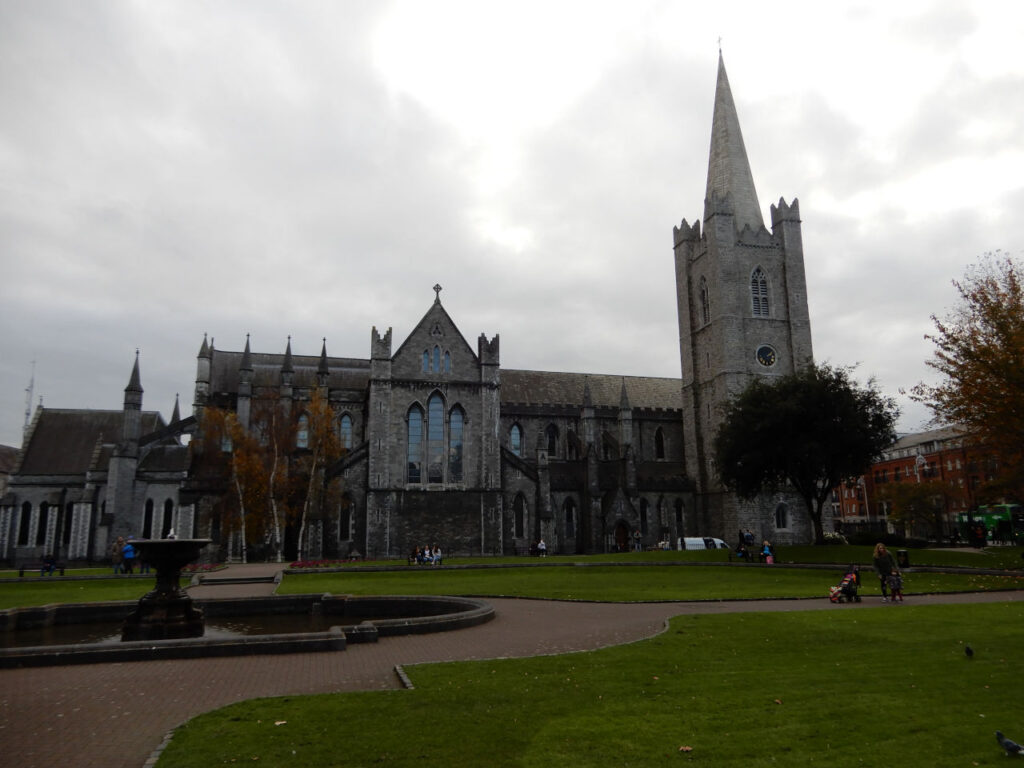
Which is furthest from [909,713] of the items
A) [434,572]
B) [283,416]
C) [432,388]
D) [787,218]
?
[787,218]

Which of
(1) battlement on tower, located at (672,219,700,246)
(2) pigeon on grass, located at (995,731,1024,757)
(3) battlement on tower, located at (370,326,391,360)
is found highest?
(1) battlement on tower, located at (672,219,700,246)

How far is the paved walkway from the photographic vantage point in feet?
27.3

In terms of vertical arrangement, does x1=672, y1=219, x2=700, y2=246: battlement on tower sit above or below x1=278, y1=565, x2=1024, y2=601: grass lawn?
above

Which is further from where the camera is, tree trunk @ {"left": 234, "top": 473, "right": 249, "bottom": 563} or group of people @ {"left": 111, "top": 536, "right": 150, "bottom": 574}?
tree trunk @ {"left": 234, "top": 473, "right": 249, "bottom": 563}

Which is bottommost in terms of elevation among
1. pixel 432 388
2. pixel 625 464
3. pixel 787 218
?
pixel 625 464

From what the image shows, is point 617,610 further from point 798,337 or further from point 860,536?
point 798,337

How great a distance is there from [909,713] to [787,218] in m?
60.0

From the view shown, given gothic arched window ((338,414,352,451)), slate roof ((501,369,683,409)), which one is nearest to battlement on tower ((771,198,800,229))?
slate roof ((501,369,683,409))

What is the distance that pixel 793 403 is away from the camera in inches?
1651

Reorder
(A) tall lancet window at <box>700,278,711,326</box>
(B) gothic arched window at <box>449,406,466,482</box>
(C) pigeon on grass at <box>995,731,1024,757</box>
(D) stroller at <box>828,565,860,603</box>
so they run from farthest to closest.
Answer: (A) tall lancet window at <box>700,278,711,326</box> < (B) gothic arched window at <box>449,406,466,482</box> < (D) stroller at <box>828,565,860,603</box> < (C) pigeon on grass at <box>995,731,1024,757</box>

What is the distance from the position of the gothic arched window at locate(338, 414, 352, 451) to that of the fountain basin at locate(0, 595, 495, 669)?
3449 cm

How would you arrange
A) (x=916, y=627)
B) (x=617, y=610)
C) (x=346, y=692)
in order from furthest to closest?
(x=617, y=610) → (x=916, y=627) → (x=346, y=692)

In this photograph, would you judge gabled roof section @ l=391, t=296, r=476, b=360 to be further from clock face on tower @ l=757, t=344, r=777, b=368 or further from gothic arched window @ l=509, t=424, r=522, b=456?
clock face on tower @ l=757, t=344, r=777, b=368

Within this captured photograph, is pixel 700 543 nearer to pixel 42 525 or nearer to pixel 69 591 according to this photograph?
pixel 69 591
